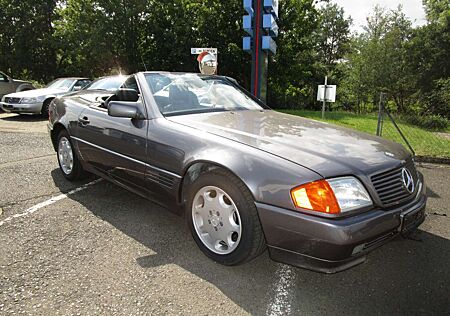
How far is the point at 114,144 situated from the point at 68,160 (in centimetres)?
137

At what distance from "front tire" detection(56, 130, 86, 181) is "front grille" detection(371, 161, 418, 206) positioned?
340cm

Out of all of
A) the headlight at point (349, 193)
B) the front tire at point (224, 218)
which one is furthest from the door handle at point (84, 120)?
the headlight at point (349, 193)

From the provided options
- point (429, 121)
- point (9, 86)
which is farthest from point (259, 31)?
point (9, 86)

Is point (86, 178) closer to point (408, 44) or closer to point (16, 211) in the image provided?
point (16, 211)

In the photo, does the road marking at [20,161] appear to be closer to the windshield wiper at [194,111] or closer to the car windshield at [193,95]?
the car windshield at [193,95]

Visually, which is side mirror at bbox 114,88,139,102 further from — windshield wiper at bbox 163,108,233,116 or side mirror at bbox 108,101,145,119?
windshield wiper at bbox 163,108,233,116

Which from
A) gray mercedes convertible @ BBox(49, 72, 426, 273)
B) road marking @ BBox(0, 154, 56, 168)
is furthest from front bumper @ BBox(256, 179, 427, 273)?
road marking @ BBox(0, 154, 56, 168)

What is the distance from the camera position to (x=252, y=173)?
7.52 feet

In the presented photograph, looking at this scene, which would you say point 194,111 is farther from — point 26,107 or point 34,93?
point 34,93

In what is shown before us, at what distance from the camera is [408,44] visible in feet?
62.1

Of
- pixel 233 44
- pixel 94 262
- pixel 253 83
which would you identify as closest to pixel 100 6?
pixel 233 44

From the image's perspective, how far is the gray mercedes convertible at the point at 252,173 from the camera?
212cm

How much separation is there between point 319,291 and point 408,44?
2038 centimetres

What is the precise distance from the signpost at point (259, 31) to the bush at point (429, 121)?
13.0 ft
